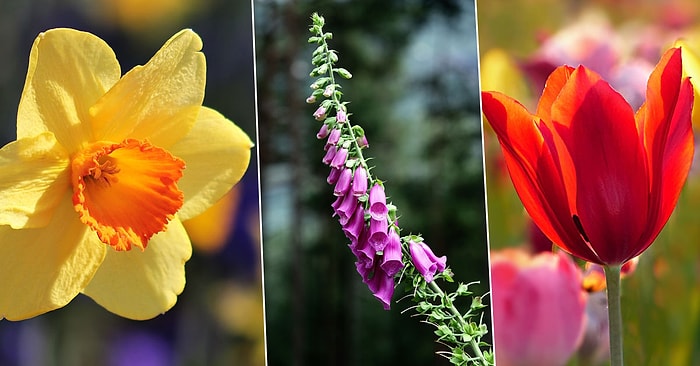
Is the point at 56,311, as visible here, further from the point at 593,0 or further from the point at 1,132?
the point at 593,0

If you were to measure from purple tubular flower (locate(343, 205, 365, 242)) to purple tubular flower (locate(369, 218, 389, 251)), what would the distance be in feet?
0.09

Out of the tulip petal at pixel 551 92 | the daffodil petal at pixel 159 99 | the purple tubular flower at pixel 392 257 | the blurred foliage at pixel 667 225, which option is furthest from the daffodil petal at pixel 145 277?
the tulip petal at pixel 551 92

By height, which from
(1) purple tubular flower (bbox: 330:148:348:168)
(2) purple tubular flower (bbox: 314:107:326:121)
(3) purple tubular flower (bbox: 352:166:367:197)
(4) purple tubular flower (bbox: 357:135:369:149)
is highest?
(2) purple tubular flower (bbox: 314:107:326:121)

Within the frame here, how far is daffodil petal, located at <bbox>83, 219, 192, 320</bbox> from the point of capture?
1.76 metres

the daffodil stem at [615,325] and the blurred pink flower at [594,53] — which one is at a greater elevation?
the blurred pink flower at [594,53]

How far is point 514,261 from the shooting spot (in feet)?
6.20

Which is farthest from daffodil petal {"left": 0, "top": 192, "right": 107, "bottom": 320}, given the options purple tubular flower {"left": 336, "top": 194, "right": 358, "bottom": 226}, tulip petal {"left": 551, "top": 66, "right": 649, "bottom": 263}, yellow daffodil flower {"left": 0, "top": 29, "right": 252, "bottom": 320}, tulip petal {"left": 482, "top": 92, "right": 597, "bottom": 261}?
tulip petal {"left": 551, "top": 66, "right": 649, "bottom": 263}

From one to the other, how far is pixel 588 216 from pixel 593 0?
75cm

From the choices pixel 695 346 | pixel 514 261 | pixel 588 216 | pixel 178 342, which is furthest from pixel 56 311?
pixel 695 346

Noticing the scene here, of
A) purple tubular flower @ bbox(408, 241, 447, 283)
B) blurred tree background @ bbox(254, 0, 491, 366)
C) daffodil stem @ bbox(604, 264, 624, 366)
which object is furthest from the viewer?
blurred tree background @ bbox(254, 0, 491, 366)

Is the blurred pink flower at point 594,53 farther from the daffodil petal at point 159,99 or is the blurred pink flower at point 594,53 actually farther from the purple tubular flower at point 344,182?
the daffodil petal at point 159,99

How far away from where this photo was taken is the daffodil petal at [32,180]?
62.9 inches

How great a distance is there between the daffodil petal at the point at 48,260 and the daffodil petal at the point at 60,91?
0.14 metres

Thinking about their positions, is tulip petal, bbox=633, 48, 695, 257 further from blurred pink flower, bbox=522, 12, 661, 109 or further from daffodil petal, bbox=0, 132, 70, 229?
daffodil petal, bbox=0, 132, 70, 229
